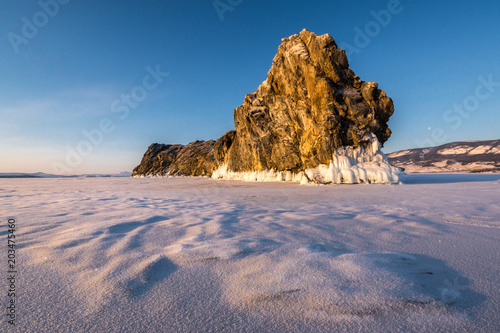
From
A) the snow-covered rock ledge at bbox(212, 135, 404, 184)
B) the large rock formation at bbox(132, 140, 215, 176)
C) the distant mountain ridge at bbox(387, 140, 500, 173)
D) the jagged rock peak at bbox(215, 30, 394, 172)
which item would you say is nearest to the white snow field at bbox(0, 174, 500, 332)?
the snow-covered rock ledge at bbox(212, 135, 404, 184)

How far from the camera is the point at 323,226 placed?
3520 mm

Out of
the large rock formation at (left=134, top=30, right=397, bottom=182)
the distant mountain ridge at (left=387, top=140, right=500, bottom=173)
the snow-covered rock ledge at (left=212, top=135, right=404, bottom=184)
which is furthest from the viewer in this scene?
the distant mountain ridge at (left=387, top=140, right=500, bottom=173)

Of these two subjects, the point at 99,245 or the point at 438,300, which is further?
the point at 99,245

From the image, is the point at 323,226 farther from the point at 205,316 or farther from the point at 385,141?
the point at 385,141

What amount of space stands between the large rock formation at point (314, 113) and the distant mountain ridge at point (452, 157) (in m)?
57.6

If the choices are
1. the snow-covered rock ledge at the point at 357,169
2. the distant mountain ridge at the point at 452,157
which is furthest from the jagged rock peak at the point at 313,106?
the distant mountain ridge at the point at 452,157

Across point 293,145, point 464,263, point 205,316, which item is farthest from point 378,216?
point 293,145

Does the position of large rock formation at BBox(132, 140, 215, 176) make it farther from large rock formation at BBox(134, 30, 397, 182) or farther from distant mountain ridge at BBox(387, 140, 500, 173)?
distant mountain ridge at BBox(387, 140, 500, 173)

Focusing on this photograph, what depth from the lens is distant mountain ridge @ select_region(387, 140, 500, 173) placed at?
6273cm

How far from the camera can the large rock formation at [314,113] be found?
58.8ft

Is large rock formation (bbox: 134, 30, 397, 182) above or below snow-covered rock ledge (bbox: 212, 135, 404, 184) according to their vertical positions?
above

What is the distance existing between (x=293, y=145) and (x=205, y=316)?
2300 centimetres

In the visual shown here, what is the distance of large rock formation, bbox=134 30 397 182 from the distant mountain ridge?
5763cm

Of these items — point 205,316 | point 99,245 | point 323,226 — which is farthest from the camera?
point 323,226
